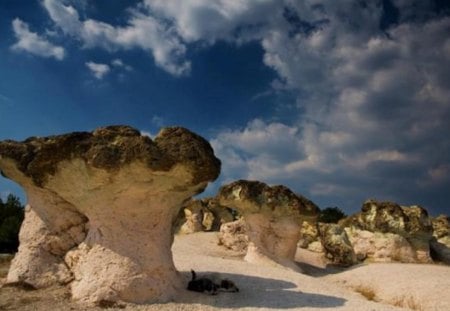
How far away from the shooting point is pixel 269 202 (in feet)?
65.7

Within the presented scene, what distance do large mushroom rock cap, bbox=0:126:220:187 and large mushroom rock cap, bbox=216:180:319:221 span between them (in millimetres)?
7725

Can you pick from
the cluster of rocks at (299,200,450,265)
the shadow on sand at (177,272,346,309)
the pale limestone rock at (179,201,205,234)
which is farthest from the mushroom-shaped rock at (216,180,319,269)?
the pale limestone rock at (179,201,205,234)

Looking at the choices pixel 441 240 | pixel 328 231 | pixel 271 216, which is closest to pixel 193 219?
pixel 328 231

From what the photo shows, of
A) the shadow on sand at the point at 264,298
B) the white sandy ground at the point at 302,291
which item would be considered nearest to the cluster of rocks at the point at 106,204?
the white sandy ground at the point at 302,291

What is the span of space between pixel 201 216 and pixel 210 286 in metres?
21.7

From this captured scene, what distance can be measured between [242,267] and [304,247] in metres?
11.7

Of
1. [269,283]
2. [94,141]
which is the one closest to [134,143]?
[94,141]

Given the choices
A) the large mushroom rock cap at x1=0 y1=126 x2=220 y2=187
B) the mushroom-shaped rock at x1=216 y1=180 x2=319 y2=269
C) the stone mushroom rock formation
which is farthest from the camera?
the stone mushroom rock formation

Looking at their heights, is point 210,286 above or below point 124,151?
below

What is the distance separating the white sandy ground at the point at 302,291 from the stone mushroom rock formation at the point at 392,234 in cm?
240

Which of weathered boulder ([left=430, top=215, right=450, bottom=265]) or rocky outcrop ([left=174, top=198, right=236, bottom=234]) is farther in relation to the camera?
rocky outcrop ([left=174, top=198, right=236, bottom=234])

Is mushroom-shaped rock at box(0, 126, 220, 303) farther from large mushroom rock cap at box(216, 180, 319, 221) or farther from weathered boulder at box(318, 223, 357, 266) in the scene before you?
weathered boulder at box(318, 223, 357, 266)

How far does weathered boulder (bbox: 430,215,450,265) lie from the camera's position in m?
24.7

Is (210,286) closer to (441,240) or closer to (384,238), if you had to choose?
(384,238)
